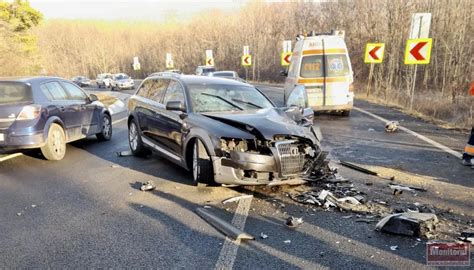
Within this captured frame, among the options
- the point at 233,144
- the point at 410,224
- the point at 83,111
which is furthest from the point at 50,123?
the point at 410,224

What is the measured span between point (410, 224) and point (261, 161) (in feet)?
6.24

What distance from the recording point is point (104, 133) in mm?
9766

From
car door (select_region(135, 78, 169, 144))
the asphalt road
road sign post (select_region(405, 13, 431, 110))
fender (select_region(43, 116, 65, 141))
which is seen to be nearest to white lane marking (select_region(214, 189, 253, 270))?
the asphalt road

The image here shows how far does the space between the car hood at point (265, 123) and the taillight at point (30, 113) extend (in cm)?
352

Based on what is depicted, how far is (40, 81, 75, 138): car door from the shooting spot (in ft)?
25.5

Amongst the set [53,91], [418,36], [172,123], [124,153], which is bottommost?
[124,153]

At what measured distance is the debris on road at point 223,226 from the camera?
3998 millimetres

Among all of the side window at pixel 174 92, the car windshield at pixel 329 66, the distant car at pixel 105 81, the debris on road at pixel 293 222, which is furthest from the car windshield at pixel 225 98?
the distant car at pixel 105 81

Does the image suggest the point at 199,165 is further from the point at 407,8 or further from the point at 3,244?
the point at 407,8

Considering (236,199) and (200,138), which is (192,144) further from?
(236,199)

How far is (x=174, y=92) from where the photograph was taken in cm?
674

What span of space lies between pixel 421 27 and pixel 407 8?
21468mm

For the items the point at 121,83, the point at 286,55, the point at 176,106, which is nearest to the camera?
the point at 176,106

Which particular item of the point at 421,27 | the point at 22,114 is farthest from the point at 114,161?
the point at 421,27
